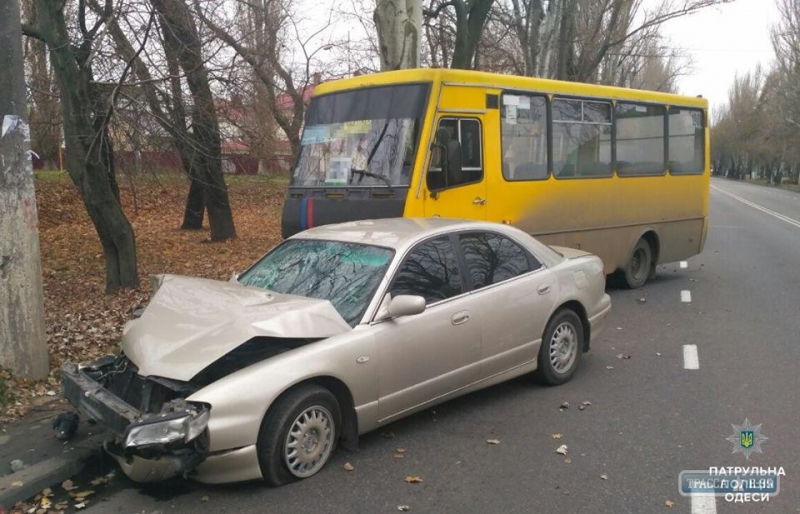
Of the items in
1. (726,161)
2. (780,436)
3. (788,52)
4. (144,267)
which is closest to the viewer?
(780,436)

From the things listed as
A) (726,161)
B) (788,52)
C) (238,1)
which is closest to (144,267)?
(238,1)

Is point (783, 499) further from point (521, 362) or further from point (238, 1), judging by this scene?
point (238, 1)

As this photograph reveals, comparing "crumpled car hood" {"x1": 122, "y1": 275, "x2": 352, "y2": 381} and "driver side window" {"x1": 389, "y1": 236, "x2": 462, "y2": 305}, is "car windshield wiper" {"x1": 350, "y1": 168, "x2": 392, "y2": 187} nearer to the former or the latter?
"driver side window" {"x1": 389, "y1": 236, "x2": 462, "y2": 305}

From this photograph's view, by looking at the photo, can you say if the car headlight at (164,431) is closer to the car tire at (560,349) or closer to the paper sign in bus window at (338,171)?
the car tire at (560,349)

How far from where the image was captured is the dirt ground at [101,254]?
7156mm

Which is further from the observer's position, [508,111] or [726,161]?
[726,161]

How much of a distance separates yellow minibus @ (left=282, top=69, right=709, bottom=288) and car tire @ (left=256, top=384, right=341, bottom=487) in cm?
347

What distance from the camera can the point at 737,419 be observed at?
526 centimetres

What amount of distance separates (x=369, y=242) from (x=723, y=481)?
2.84m

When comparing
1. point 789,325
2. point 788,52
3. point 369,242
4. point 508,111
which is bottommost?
point 789,325

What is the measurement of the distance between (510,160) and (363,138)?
1996mm

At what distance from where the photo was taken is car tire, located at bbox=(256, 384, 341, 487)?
13.4 ft

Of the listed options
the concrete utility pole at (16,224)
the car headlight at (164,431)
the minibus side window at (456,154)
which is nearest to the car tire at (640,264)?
the minibus side window at (456,154)

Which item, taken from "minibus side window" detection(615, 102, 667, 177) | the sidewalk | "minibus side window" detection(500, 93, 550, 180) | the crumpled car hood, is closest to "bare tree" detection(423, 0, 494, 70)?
"minibus side window" detection(615, 102, 667, 177)
